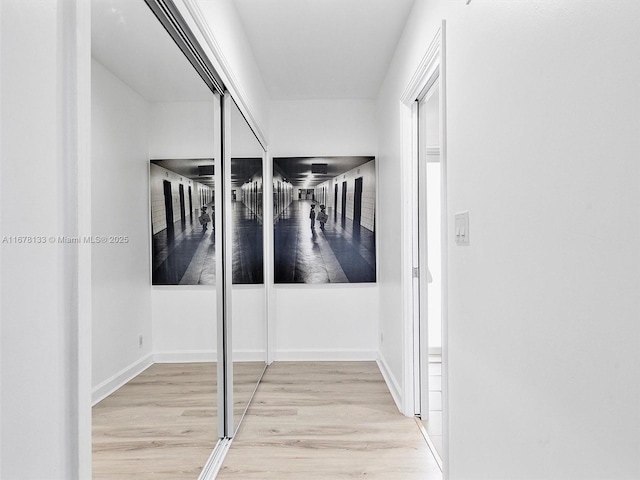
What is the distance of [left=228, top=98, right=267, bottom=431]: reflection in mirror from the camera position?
8.56 ft

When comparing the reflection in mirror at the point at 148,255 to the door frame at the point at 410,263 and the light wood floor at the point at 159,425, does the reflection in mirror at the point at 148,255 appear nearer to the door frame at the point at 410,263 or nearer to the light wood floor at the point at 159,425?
the light wood floor at the point at 159,425

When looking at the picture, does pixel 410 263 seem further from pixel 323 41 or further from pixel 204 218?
pixel 323 41

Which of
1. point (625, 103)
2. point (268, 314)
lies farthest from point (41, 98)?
point (268, 314)

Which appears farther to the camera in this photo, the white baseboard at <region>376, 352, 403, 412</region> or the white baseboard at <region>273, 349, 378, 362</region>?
the white baseboard at <region>273, 349, 378, 362</region>

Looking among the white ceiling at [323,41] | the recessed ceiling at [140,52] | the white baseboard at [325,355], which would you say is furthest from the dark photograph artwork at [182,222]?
the white baseboard at [325,355]

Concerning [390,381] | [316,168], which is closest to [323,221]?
[316,168]

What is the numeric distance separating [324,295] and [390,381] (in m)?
1.18

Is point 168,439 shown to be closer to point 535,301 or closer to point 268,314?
point 535,301

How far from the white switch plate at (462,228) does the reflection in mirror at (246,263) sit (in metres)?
1.30

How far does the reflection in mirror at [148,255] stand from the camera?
1.10m

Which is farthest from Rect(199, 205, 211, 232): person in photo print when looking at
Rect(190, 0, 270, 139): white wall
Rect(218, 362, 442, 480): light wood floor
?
Rect(218, 362, 442, 480): light wood floor

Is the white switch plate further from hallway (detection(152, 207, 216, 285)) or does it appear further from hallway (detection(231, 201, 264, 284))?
hallway (detection(231, 201, 264, 284))

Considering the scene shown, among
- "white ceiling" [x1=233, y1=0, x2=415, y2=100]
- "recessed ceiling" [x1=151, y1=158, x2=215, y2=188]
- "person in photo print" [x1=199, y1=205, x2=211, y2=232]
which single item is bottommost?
"person in photo print" [x1=199, y1=205, x2=211, y2=232]

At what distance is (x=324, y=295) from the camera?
14.2ft
